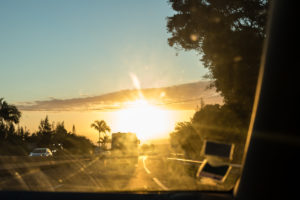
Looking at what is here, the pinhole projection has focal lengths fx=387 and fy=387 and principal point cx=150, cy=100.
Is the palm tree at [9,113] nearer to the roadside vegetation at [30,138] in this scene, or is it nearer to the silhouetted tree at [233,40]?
the roadside vegetation at [30,138]

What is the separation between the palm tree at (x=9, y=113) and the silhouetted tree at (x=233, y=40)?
52002mm

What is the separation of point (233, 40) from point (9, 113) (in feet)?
188

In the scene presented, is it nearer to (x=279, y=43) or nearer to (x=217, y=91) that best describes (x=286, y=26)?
(x=279, y=43)

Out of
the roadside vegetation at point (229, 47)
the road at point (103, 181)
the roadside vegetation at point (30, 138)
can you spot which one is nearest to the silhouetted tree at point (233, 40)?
the roadside vegetation at point (229, 47)

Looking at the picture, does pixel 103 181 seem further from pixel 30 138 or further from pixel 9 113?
pixel 30 138

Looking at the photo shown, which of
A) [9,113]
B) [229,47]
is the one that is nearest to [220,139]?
[229,47]

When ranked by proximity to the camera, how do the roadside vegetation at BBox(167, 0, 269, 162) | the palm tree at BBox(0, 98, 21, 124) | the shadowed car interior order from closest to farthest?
the shadowed car interior
the roadside vegetation at BBox(167, 0, 269, 162)
the palm tree at BBox(0, 98, 21, 124)

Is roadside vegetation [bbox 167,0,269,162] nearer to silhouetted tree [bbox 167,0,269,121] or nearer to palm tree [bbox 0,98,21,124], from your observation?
silhouetted tree [bbox 167,0,269,121]

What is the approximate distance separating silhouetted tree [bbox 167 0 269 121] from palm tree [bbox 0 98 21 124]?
52002 mm

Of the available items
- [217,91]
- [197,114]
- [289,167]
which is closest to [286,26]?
[289,167]

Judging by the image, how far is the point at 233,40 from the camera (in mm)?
22750

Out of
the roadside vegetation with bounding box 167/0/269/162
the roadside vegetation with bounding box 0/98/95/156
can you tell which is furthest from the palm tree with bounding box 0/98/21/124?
the roadside vegetation with bounding box 167/0/269/162

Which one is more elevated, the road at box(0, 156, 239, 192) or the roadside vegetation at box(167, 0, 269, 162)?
the roadside vegetation at box(167, 0, 269, 162)

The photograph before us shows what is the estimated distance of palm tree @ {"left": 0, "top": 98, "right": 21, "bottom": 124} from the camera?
231 feet
